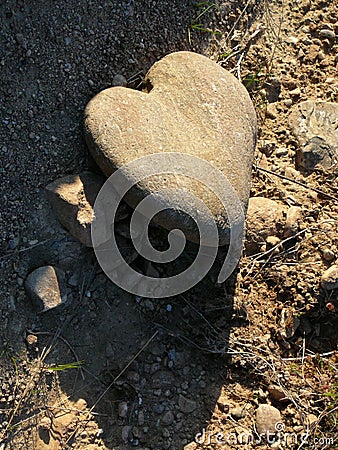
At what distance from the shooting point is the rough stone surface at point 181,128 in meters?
2.54

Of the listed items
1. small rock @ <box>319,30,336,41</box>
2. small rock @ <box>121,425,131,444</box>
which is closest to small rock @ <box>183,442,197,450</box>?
small rock @ <box>121,425,131,444</box>

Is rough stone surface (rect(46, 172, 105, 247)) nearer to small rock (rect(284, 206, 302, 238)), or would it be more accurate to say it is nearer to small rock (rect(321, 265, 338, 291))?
small rock (rect(284, 206, 302, 238))

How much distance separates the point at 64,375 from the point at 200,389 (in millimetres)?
602

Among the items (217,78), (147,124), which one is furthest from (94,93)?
(217,78)

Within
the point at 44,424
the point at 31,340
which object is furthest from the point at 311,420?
the point at 31,340

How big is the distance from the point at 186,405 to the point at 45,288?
2.63 ft

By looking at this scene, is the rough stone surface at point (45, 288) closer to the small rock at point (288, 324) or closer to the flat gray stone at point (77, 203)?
the flat gray stone at point (77, 203)

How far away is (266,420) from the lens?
2611mm

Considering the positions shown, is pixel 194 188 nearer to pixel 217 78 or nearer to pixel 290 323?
pixel 217 78

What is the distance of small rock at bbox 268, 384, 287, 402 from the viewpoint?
2.67 m

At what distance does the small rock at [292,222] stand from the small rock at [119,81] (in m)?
1.02

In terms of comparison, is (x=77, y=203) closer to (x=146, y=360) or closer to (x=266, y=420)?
(x=146, y=360)

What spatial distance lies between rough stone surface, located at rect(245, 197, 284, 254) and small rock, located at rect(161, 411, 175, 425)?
2.77 ft

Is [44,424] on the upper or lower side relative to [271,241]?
lower
